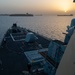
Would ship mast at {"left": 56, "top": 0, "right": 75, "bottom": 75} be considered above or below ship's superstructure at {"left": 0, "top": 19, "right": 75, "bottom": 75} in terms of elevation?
above

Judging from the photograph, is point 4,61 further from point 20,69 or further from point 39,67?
point 39,67

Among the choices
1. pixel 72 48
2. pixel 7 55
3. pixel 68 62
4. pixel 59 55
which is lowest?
pixel 7 55

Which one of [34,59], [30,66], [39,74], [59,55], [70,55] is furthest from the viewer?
[34,59]

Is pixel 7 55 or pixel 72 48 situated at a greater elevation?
pixel 72 48

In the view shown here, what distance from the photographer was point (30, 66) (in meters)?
18.7

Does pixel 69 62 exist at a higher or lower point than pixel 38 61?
higher

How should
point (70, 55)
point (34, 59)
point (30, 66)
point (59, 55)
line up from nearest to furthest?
point (70, 55), point (59, 55), point (30, 66), point (34, 59)

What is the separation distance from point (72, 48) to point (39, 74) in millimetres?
11913

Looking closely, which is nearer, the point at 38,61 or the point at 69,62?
the point at 69,62

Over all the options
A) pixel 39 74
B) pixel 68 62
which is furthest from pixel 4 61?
pixel 68 62

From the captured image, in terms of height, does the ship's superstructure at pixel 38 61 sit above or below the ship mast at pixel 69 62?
below

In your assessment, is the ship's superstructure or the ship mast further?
the ship's superstructure

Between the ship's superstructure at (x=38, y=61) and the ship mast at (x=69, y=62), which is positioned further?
the ship's superstructure at (x=38, y=61)

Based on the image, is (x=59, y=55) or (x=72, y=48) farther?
(x=59, y=55)
